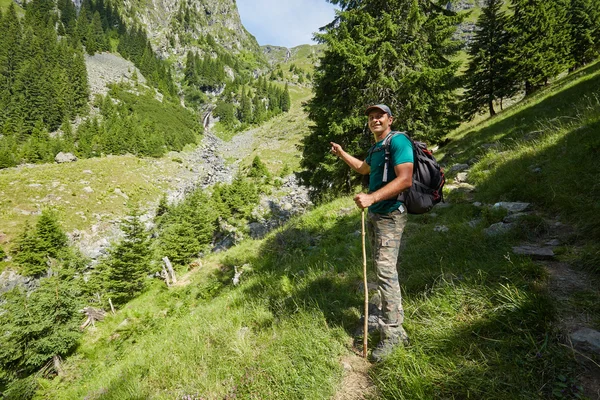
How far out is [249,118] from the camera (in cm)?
11112

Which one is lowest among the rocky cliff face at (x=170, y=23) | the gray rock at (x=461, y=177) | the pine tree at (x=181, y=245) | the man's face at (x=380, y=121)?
the pine tree at (x=181, y=245)

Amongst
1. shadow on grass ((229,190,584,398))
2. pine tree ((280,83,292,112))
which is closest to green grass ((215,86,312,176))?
pine tree ((280,83,292,112))

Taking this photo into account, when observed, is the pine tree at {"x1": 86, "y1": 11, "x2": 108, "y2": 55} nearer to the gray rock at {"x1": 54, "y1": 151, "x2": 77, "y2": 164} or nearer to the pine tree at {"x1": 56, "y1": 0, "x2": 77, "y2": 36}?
the pine tree at {"x1": 56, "y1": 0, "x2": 77, "y2": 36}

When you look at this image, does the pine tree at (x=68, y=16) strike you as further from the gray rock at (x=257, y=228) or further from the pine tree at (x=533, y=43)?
the pine tree at (x=533, y=43)

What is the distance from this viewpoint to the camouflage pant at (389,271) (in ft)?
8.93

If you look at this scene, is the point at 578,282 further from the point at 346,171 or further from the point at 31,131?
the point at 31,131

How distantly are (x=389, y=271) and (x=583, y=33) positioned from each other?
39.5 metres

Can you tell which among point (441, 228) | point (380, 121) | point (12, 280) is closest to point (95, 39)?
point (12, 280)

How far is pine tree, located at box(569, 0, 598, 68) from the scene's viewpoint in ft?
84.2

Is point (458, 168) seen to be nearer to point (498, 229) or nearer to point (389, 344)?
point (498, 229)

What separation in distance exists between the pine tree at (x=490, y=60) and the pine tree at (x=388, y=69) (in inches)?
556

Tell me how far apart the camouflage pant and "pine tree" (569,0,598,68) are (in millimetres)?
37058

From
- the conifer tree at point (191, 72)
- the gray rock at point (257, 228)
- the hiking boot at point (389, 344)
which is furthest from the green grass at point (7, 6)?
the hiking boot at point (389, 344)

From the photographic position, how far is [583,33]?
84.0ft
